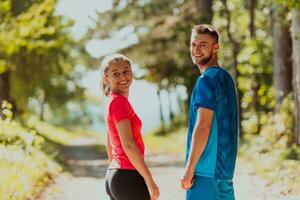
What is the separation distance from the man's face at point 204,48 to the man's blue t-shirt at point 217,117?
0.37ft

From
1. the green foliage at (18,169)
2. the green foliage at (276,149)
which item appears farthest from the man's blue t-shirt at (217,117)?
the green foliage at (276,149)

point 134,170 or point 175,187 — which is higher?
point 134,170

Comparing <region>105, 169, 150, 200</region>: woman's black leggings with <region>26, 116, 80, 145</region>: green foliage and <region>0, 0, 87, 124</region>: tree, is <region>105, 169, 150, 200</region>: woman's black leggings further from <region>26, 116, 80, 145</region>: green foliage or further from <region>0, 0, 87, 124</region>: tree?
<region>26, 116, 80, 145</region>: green foliage

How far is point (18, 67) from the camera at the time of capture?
97.0ft

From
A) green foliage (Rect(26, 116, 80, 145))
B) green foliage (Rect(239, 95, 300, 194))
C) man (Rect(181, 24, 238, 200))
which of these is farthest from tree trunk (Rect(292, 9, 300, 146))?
green foliage (Rect(26, 116, 80, 145))

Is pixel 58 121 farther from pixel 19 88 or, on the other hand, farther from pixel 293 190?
pixel 293 190

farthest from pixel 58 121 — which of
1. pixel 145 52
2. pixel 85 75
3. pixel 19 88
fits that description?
pixel 145 52

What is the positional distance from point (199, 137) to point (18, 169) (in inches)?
292

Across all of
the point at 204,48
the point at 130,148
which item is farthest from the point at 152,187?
the point at 204,48

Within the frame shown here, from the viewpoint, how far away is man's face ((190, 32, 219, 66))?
172 inches

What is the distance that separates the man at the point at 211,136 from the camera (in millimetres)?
4191

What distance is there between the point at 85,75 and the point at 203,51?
5230 cm

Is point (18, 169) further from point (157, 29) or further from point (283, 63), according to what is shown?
point (157, 29)

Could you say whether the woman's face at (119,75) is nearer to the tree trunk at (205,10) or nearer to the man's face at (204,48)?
the man's face at (204,48)
